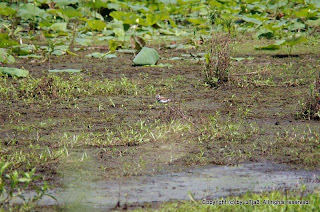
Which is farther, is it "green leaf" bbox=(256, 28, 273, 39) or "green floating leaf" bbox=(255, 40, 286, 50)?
"green leaf" bbox=(256, 28, 273, 39)

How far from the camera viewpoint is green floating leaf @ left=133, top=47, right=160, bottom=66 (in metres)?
7.89

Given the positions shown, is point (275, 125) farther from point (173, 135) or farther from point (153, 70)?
point (153, 70)

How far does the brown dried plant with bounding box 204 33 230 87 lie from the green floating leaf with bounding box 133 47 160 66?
126 centimetres

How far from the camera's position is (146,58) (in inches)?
311

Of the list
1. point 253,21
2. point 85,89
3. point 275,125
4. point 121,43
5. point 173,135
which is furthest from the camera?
point 253,21

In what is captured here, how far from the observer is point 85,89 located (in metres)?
6.63

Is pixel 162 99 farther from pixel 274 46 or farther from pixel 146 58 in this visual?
pixel 274 46

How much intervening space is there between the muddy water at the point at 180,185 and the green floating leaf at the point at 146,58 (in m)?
3.74

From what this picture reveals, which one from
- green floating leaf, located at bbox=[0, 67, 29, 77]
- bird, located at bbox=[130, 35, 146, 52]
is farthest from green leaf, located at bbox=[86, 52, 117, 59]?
green floating leaf, located at bbox=[0, 67, 29, 77]


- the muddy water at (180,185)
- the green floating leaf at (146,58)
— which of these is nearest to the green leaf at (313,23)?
the green floating leaf at (146,58)

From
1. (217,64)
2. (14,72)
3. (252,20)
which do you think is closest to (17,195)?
(217,64)

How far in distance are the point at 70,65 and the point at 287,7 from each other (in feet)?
15.6

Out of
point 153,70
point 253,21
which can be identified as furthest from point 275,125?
point 253,21

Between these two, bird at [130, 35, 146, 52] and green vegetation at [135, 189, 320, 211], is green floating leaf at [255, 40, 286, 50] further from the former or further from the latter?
green vegetation at [135, 189, 320, 211]
